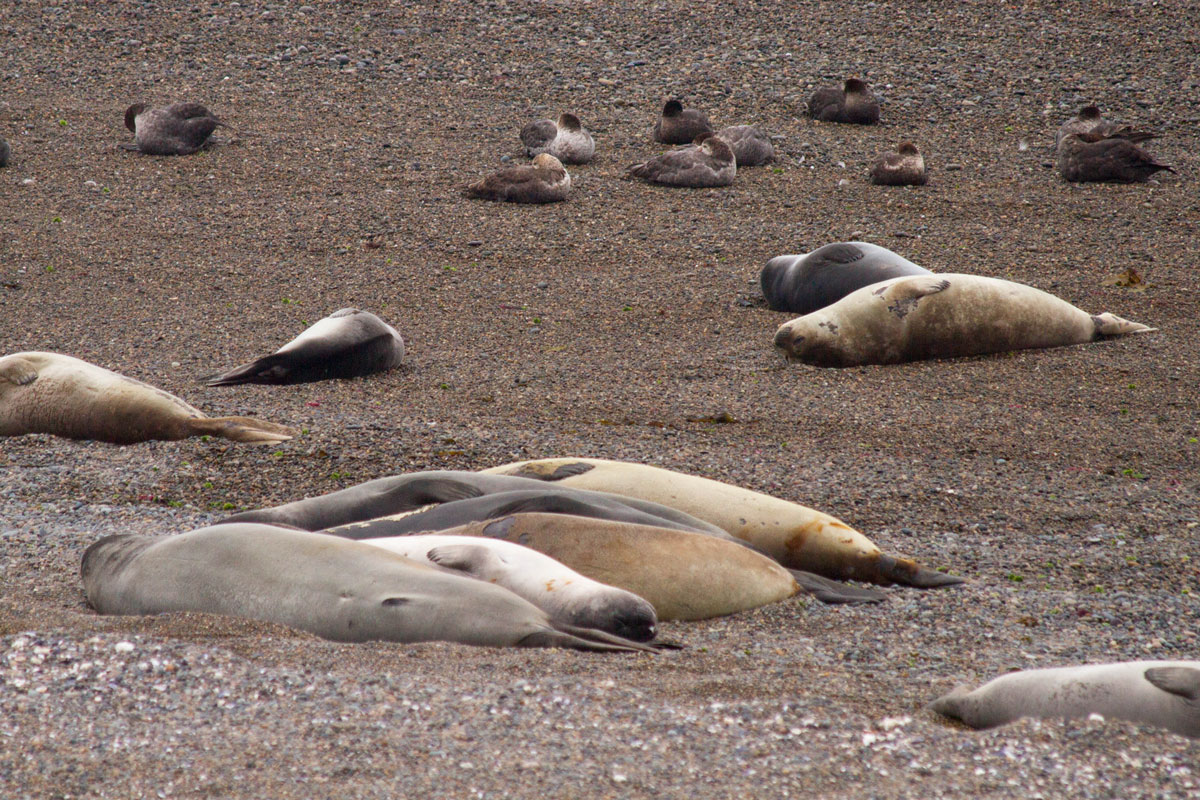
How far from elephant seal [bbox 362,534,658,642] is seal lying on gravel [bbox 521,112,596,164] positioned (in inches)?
315

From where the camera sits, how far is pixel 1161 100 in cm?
1302

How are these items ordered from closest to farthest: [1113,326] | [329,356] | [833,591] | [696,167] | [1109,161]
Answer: [833,591], [329,356], [1113,326], [696,167], [1109,161]

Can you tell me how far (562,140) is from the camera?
11.1 meters

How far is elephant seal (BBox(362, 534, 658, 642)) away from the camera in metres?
3.17

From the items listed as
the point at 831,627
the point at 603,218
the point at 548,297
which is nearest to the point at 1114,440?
the point at 831,627

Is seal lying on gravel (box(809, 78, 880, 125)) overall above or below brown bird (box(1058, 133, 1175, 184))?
above

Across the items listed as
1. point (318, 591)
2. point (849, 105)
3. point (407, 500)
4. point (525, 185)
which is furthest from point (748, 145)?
point (318, 591)

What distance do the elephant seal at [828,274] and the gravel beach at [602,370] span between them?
0.37 metres

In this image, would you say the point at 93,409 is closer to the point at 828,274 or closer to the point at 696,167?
the point at 828,274

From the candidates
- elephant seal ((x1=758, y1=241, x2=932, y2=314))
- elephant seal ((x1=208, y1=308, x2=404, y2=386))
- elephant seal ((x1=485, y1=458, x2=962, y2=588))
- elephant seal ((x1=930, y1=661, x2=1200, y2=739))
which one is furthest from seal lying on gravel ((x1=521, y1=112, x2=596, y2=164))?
elephant seal ((x1=930, y1=661, x2=1200, y2=739))

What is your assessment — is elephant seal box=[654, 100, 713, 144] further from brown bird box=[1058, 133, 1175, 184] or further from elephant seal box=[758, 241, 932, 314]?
elephant seal box=[758, 241, 932, 314]

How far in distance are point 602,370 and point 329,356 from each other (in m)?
1.54

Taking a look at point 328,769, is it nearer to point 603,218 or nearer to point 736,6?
point 603,218

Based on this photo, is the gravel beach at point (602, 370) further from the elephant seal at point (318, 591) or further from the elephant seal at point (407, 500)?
the elephant seal at point (407, 500)
